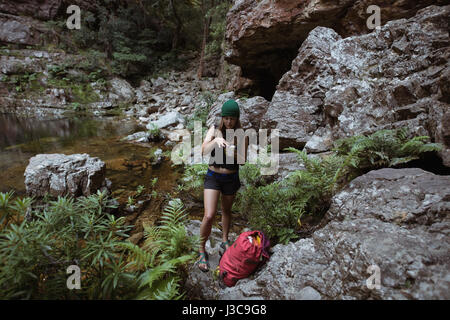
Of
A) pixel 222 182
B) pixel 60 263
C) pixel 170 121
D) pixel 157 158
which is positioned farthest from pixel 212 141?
pixel 170 121

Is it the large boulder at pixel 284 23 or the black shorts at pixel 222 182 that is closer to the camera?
the black shorts at pixel 222 182

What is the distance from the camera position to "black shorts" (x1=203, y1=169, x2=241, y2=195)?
9.04 ft

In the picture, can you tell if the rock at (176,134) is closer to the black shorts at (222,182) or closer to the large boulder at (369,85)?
the large boulder at (369,85)

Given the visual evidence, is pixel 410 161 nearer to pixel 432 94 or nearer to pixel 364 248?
pixel 432 94

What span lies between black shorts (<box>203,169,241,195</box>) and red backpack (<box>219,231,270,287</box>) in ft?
2.11

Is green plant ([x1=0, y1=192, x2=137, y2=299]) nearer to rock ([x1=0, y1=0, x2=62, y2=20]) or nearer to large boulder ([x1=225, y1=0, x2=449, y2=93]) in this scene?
Answer: large boulder ([x1=225, y1=0, x2=449, y2=93])

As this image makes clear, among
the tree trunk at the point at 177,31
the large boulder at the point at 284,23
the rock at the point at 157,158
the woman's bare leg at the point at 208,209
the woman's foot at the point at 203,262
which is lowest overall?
the woman's foot at the point at 203,262

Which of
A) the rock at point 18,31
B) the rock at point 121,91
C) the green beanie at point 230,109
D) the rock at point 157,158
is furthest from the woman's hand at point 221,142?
the rock at point 18,31

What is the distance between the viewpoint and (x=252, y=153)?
6047 millimetres

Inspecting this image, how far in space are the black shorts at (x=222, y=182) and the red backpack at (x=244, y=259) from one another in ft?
2.11

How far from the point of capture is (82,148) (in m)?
8.32

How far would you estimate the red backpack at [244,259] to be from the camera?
8.05ft
